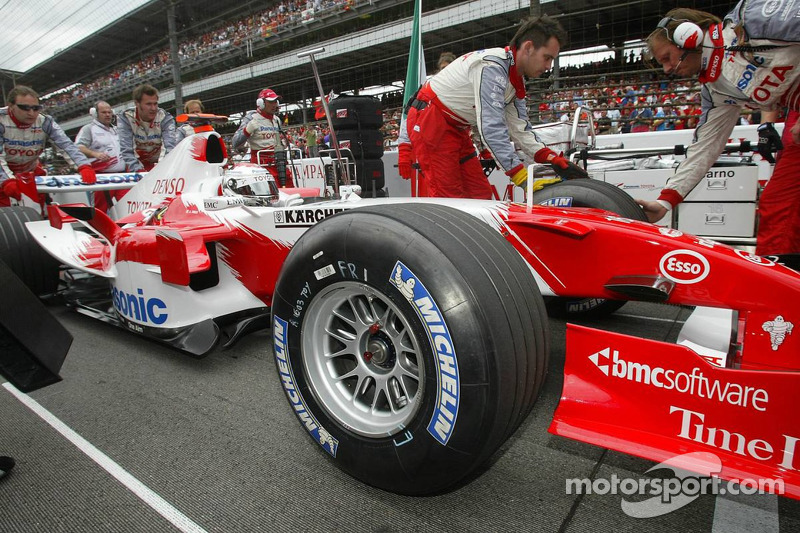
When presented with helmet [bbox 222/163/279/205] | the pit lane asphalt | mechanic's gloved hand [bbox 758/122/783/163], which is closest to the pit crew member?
helmet [bbox 222/163/279/205]

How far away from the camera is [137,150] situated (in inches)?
251

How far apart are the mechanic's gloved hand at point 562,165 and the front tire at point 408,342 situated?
4.79 ft

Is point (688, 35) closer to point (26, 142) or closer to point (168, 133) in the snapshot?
point (168, 133)

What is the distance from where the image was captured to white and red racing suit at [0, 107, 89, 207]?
5.07 metres

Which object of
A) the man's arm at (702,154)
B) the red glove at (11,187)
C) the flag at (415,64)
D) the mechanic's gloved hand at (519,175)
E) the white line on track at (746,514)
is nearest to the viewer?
the white line on track at (746,514)

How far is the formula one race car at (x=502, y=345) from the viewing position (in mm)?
1252

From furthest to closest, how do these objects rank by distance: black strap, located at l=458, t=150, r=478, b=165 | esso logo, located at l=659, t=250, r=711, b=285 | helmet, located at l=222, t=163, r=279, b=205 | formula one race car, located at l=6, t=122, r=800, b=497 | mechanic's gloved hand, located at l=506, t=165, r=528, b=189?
1. black strap, located at l=458, t=150, r=478, b=165
2. helmet, located at l=222, t=163, r=279, b=205
3. mechanic's gloved hand, located at l=506, t=165, r=528, b=189
4. esso logo, located at l=659, t=250, r=711, b=285
5. formula one race car, located at l=6, t=122, r=800, b=497

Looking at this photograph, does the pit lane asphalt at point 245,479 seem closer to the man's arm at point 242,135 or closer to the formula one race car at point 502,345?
the formula one race car at point 502,345

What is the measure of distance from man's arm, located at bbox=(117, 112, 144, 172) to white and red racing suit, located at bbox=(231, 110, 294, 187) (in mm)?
1478

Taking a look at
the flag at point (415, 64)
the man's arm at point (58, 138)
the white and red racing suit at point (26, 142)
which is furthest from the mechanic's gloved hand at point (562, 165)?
the man's arm at point (58, 138)

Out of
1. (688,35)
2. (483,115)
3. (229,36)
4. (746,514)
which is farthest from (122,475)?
(229,36)

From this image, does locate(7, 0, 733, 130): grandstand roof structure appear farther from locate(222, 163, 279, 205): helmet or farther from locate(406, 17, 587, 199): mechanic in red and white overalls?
locate(222, 163, 279, 205): helmet

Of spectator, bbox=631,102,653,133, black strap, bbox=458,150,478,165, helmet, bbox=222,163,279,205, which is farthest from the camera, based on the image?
spectator, bbox=631,102,653,133

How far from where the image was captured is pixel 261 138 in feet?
23.5
